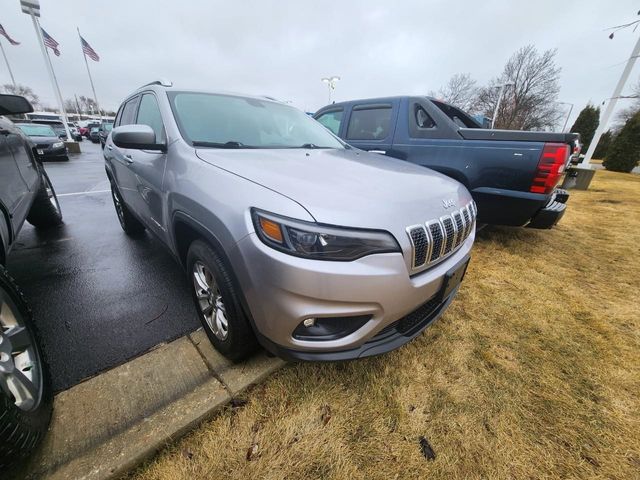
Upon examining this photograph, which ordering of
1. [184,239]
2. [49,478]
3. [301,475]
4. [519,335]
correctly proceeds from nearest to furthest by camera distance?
1. [49,478]
2. [301,475]
3. [184,239]
4. [519,335]

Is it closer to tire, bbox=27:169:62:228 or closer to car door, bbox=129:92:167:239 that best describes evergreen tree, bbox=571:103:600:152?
car door, bbox=129:92:167:239

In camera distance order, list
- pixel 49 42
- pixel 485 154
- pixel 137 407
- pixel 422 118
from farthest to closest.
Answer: pixel 49 42, pixel 422 118, pixel 485 154, pixel 137 407

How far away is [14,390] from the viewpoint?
1.20m

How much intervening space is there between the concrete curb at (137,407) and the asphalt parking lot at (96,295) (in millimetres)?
194

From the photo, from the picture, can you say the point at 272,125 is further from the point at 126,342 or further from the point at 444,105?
the point at 444,105

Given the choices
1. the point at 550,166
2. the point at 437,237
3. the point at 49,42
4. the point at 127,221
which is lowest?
the point at 127,221

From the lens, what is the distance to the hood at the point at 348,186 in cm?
132

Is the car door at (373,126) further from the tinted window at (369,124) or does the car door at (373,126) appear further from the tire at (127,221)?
the tire at (127,221)

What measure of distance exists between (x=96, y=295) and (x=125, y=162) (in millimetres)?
1270

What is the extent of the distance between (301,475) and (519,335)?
192 centimetres

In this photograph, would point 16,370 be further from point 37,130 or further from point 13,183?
point 37,130

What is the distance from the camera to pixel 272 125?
2537 millimetres

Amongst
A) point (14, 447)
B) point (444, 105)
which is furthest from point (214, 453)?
point (444, 105)

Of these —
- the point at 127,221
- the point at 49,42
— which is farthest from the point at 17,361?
the point at 49,42
